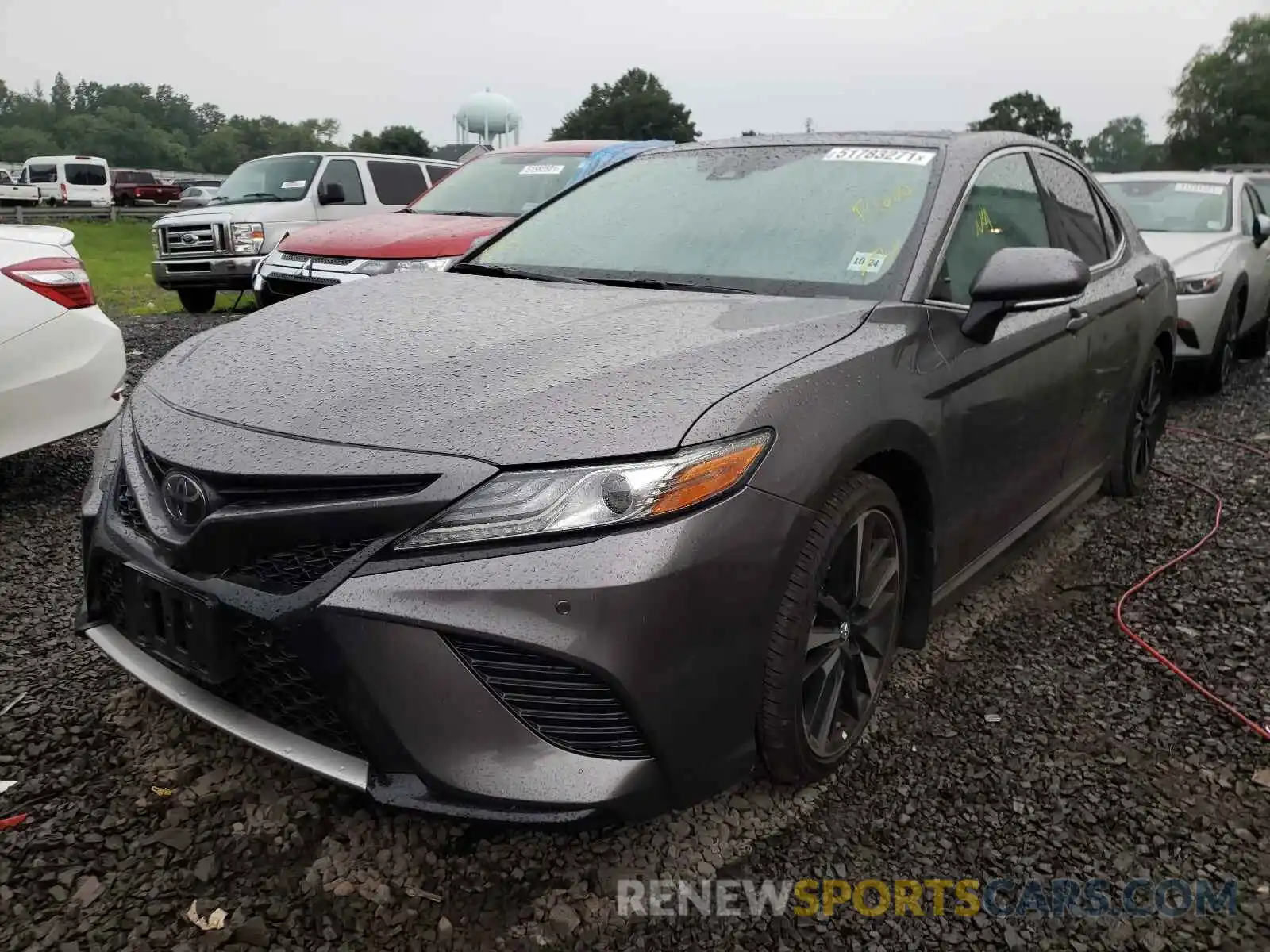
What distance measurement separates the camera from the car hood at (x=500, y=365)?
1.87m

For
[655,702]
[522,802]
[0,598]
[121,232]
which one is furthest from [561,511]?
[121,232]

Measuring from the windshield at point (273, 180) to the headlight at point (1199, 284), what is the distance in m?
8.49

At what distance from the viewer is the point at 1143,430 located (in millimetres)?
4492

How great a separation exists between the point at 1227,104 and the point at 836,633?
77.7 m

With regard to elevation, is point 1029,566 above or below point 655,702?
below

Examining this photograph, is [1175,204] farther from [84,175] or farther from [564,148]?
[84,175]

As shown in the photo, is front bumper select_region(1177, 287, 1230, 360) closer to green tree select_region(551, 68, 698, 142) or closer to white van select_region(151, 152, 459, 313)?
white van select_region(151, 152, 459, 313)

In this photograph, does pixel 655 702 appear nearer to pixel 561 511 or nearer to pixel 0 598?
pixel 561 511

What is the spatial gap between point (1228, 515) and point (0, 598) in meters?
4.86

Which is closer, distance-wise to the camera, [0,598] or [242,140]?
[0,598]

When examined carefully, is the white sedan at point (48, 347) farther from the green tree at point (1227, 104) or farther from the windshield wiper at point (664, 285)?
the green tree at point (1227, 104)

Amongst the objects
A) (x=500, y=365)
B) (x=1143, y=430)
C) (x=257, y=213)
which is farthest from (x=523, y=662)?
(x=257, y=213)

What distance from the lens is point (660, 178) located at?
11.0 ft

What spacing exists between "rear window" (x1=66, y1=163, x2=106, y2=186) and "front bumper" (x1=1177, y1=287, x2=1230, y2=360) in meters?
41.2
